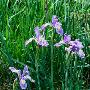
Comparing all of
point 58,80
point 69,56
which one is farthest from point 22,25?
point 69,56

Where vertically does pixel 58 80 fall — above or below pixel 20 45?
below

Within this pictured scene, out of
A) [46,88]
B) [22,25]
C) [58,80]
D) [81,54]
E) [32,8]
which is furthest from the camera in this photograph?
[32,8]

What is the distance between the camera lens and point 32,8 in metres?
2.23

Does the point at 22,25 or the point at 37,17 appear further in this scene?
the point at 37,17

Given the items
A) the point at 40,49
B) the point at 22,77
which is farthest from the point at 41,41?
the point at 40,49

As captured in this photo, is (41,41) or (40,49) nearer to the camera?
(41,41)

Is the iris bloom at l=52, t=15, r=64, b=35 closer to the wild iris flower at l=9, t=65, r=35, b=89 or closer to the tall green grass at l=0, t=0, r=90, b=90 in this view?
the wild iris flower at l=9, t=65, r=35, b=89

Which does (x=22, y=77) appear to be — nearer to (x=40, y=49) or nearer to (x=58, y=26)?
(x=58, y=26)

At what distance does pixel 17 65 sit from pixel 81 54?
2.09 ft

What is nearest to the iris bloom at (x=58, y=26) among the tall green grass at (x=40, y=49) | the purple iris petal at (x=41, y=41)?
the purple iris petal at (x=41, y=41)

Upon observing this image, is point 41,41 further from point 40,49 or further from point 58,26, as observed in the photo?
point 40,49

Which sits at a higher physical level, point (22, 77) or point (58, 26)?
point (58, 26)

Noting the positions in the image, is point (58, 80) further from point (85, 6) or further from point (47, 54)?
point (85, 6)

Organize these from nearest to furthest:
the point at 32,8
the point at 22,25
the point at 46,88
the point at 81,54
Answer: the point at 81,54, the point at 46,88, the point at 22,25, the point at 32,8
